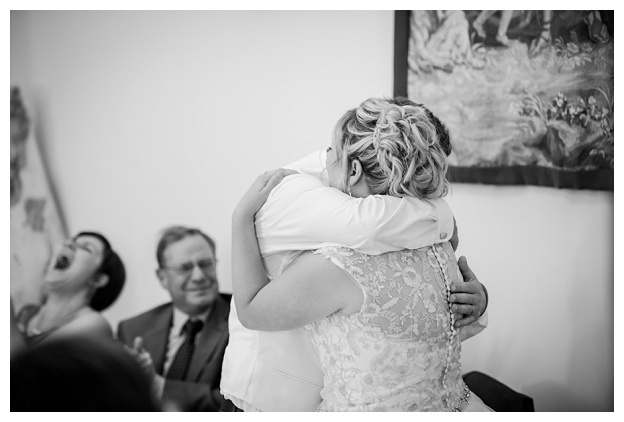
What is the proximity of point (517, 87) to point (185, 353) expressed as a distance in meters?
1.58

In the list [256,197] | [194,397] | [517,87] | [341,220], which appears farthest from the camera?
[194,397]

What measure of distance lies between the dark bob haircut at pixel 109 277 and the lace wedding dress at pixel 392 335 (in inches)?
51.1

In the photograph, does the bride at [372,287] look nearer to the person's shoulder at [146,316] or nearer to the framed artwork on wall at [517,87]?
the framed artwork on wall at [517,87]

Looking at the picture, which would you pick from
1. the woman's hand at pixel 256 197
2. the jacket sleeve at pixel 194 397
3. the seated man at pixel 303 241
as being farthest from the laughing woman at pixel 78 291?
the woman's hand at pixel 256 197

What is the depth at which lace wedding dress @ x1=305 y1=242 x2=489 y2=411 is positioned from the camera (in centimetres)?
118

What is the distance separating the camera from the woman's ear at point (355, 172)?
1.24 metres

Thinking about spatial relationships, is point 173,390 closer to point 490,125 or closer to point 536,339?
point 536,339

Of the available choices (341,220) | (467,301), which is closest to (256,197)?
(341,220)

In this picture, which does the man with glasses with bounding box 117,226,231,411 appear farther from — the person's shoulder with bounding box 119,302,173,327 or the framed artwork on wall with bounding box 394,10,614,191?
the framed artwork on wall with bounding box 394,10,614,191

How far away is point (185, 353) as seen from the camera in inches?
90.4

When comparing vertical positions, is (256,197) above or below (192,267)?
above

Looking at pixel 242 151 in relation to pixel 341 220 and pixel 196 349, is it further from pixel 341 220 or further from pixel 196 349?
pixel 341 220

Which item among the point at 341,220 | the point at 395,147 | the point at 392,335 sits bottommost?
the point at 392,335

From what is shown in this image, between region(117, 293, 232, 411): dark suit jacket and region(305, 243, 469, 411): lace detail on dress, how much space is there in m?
1.02
